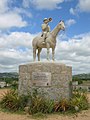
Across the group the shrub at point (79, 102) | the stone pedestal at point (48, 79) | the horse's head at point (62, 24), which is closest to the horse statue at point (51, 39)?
the horse's head at point (62, 24)

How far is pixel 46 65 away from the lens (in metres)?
12.8

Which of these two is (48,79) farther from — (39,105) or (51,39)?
(51,39)

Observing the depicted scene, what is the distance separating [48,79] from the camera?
495 inches

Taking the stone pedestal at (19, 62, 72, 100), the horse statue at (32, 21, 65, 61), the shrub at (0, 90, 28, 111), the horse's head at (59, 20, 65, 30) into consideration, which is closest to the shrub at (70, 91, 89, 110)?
Result: the stone pedestal at (19, 62, 72, 100)

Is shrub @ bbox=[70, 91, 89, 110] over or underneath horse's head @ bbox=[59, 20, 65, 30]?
underneath

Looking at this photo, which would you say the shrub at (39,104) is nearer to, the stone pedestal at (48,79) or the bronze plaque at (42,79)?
the stone pedestal at (48,79)

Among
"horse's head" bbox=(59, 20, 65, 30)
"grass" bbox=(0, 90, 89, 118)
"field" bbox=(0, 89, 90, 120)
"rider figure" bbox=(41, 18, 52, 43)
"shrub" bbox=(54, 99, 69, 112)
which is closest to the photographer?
"field" bbox=(0, 89, 90, 120)

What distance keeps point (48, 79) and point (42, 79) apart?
0.96ft

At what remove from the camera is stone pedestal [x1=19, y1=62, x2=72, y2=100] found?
497 inches

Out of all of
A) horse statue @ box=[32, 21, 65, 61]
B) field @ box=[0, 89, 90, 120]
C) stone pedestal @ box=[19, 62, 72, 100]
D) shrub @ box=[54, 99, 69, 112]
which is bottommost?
field @ box=[0, 89, 90, 120]

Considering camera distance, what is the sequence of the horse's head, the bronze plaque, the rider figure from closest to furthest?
the bronze plaque
the horse's head
the rider figure

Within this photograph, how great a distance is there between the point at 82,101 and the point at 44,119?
275 centimetres

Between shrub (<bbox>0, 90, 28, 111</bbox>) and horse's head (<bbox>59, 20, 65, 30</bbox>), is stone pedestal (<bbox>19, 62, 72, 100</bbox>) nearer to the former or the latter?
shrub (<bbox>0, 90, 28, 111</bbox>)

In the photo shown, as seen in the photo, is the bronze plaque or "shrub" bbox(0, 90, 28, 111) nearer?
"shrub" bbox(0, 90, 28, 111)
